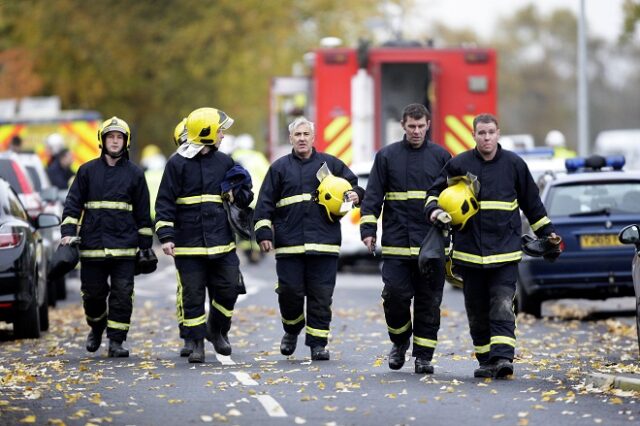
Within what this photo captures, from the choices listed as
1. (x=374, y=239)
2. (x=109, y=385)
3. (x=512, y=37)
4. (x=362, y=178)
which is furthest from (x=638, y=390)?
(x=512, y=37)

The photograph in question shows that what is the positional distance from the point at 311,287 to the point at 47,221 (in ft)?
12.2

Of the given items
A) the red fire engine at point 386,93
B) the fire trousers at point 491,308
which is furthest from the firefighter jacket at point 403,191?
the red fire engine at point 386,93

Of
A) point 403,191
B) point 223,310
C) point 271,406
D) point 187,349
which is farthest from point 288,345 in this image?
point 271,406

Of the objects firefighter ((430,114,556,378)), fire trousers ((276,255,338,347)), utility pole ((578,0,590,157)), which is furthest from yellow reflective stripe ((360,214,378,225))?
utility pole ((578,0,590,157))

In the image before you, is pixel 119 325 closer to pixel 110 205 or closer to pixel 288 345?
pixel 110 205

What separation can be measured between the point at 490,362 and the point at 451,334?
4.27 meters

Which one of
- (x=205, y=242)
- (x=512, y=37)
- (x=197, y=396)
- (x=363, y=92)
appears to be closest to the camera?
(x=197, y=396)

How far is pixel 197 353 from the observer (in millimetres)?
13055

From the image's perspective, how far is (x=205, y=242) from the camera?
1305 centimetres

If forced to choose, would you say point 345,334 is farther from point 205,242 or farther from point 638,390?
point 638,390

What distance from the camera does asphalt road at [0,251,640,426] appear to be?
995 centimetres

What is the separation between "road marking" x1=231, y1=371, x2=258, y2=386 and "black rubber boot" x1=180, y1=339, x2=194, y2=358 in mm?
1015

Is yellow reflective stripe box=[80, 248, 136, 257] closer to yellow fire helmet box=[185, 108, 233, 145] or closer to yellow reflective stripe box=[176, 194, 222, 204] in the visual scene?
yellow reflective stripe box=[176, 194, 222, 204]

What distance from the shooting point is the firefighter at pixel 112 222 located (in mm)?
13688
